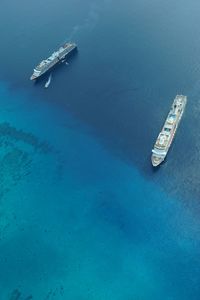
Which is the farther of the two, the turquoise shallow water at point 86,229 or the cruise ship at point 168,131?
the cruise ship at point 168,131

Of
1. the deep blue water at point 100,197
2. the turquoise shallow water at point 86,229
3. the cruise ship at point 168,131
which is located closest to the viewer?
the turquoise shallow water at point 86,229

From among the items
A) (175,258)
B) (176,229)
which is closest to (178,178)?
(176,229)

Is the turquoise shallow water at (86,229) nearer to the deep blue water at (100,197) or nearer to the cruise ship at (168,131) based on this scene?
the deep blue water at (100,197)

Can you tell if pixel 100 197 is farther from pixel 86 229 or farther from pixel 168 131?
pixel 168 131

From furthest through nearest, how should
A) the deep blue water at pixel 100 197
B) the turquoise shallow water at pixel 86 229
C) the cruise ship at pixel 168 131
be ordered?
the cruise ship at pixel 168 131 < the deep blue water at pixel 100 197 < the turquoise shallow water at pixel 86 229

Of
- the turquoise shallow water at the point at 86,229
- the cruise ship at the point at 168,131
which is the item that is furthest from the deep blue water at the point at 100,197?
the cruise ship at the point at 168,131

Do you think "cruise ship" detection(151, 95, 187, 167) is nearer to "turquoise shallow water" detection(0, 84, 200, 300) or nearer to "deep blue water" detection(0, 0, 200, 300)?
"deep blue water" detection(0, 0, 200, 300)
